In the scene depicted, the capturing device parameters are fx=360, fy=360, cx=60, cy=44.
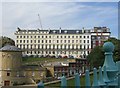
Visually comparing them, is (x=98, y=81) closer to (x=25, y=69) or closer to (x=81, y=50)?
(x=25, y=69)

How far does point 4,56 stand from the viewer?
37.7 m

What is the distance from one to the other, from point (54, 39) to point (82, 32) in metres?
6.30

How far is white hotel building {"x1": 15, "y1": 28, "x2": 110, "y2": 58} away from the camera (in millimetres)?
77438

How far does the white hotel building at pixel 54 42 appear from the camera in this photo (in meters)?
77.4

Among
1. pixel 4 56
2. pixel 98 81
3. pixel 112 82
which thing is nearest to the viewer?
pixel 98 81

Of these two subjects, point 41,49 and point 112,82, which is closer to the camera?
point 112,82

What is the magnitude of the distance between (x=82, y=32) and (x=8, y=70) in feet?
137

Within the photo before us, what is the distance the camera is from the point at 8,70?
38438mm

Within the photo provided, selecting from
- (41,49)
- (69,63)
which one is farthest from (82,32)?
(69,63)

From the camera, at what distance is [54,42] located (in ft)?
260

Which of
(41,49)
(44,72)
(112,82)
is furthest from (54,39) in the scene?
(112,82)

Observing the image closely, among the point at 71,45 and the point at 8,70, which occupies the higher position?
the point at 71,45

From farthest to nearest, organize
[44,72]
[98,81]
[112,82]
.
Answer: [44,72] < [112,82] < [98,81]

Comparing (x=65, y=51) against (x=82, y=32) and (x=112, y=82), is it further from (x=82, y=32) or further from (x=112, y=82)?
(x=112, y=82)
